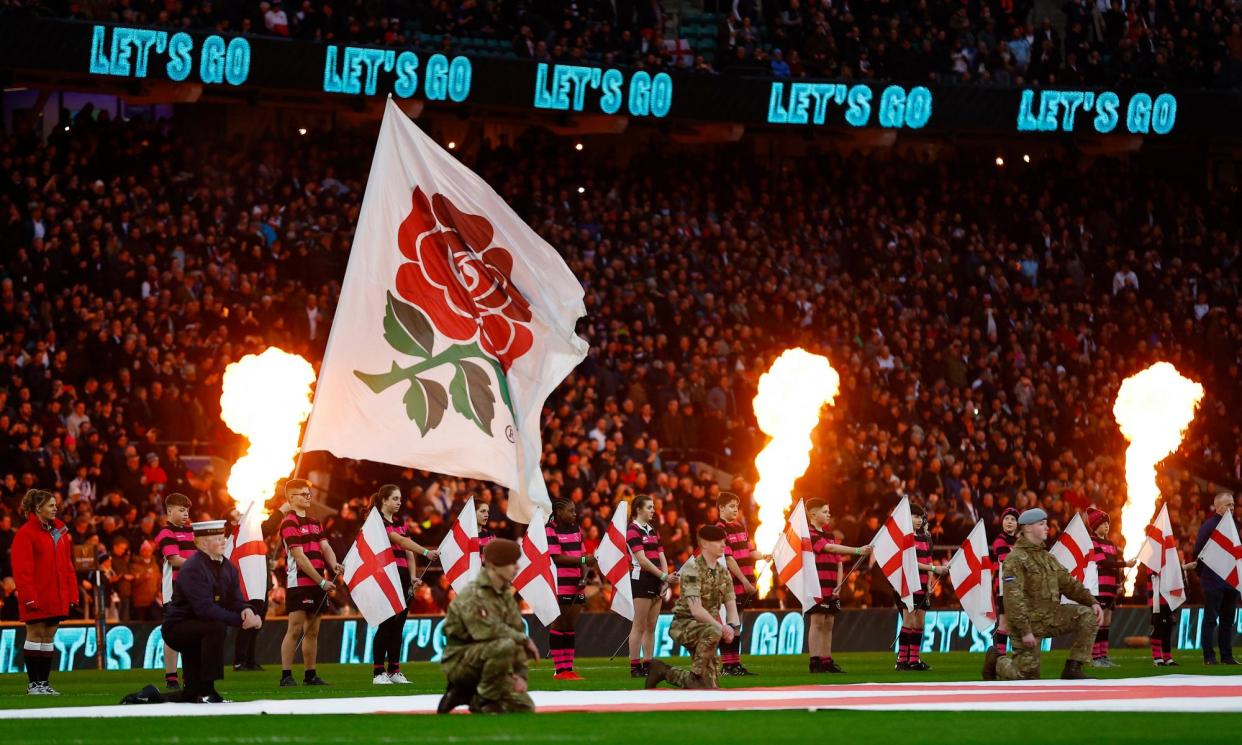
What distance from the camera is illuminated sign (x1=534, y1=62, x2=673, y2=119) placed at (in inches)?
1420

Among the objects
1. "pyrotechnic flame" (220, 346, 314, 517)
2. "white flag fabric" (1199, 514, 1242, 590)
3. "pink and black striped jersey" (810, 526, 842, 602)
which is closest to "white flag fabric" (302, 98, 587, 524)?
"pink and black striped jersey" (810, 526, 842, 602)

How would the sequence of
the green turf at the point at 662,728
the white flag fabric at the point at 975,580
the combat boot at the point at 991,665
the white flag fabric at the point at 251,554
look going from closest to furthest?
the green turf at the point at 662,728
the combat boot at the point at 991,665
the white flag fabric at the point at 251,554
the white flag fabric at the point at 975,580

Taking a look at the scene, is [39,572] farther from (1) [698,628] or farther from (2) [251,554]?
(1) [698,628]

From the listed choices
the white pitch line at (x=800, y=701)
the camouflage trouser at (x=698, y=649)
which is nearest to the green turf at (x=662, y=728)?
the white pitch line at (x=800, y=701)

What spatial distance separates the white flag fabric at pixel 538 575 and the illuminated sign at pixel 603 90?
→ 621 inches

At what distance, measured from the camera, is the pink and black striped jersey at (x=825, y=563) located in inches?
874

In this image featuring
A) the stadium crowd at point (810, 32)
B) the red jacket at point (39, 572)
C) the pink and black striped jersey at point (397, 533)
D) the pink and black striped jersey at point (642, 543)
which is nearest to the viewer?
the red jacket at point (39, 572)

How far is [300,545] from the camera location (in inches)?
789

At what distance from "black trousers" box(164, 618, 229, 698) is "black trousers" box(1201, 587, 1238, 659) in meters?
11.7

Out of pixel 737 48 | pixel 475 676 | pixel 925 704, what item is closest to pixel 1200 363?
pixel 737 48

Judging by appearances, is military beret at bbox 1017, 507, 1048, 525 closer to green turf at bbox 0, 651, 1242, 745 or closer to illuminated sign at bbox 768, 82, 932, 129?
green turf at bbox 0, 651, 1242, 745

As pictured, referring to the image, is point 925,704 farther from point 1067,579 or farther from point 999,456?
point 999,456

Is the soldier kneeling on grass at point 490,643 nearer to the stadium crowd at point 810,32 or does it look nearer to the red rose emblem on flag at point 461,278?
the red rose emblem on flag at point 461,278

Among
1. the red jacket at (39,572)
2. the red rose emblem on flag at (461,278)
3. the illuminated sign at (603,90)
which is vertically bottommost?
the red jacket at (39,572)
